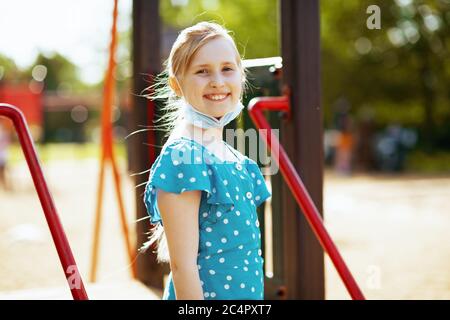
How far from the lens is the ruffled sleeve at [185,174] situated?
1524 mm

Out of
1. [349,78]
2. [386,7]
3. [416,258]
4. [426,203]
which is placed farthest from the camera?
[349,78]

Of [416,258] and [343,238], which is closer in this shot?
[416,258]

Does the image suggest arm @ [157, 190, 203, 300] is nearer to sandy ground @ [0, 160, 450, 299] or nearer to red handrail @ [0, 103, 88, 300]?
red handrail @ [0, 103, 88, 300]

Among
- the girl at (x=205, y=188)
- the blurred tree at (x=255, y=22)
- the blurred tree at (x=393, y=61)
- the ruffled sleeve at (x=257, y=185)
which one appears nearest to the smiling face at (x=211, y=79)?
the girl at (x=205, y=188)

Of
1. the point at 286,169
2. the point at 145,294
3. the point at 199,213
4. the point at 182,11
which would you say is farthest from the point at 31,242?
the point at 182,11

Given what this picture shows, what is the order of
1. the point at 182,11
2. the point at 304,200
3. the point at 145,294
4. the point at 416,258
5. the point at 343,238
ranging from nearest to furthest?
the point at 304,200, the point at 145,294, the point at 416,258, the point at 343,238, the point at 182,11

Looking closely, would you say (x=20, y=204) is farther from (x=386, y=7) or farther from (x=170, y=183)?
(x=386, y=7)

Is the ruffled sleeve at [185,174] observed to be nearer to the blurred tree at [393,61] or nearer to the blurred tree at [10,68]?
the blurred tree at [393,61]

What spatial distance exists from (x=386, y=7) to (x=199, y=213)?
69.1 feet

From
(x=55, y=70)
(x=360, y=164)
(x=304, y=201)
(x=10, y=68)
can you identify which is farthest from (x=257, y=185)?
(x=55, y=70)

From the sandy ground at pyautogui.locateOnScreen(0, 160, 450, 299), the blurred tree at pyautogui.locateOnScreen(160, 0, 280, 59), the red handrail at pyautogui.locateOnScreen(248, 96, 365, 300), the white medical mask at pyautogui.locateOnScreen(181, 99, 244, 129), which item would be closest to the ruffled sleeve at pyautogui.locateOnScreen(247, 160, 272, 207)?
the white medical mask at pyautogui.locateOnScreen(181, 99, 244, 129)

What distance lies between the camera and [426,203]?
9.95 metres

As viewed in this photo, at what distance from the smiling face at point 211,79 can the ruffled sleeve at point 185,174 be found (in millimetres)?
117

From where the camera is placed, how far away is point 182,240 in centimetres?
152
